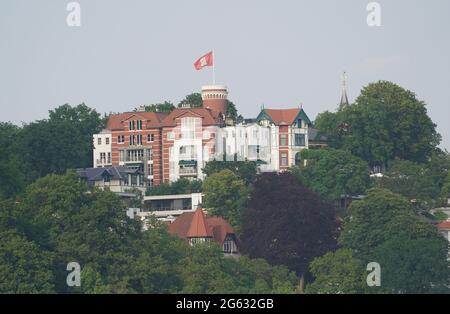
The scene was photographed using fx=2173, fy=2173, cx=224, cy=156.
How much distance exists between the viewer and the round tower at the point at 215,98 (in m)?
179

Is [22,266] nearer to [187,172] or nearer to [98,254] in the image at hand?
[98,254]

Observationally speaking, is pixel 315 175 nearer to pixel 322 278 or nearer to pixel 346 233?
pixel 346 233

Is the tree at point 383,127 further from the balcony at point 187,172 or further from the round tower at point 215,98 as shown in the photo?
the balcony at point 187,172

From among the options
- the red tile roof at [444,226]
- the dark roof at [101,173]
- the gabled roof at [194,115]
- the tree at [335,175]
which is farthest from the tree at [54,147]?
the red tile roof at [444,226]

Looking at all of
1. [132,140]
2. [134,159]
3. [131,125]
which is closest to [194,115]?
[131,125]

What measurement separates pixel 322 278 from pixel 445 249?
10.8 metres

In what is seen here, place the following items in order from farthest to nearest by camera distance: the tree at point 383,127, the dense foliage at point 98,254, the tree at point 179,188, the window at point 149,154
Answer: the window at point 149,154
the tree at point 383,127
the tree at point 179,188
the dense foliage at point 98,254

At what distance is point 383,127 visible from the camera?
563 feet

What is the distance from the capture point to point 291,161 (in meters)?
173

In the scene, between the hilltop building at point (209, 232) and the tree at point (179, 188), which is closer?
the hilltop building at point (209, 232)

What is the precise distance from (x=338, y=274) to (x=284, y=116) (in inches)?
1716

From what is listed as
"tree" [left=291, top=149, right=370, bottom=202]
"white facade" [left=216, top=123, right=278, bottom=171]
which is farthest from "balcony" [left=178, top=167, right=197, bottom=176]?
"tree" [left=291, top=149, right=370, bottom=202]

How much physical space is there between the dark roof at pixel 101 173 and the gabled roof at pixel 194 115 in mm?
6580

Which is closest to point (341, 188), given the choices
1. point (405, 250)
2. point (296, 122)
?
point (296, 122)
